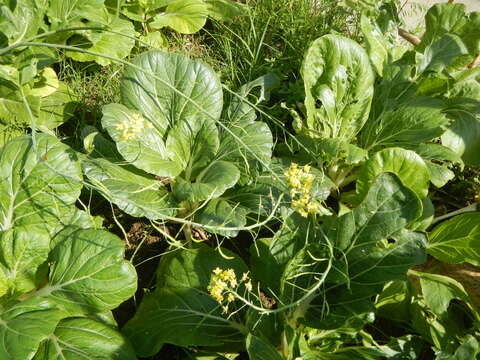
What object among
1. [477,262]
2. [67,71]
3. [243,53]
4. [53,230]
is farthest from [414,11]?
[53,230]

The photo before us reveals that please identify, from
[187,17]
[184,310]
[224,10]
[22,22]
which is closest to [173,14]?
[187,17]

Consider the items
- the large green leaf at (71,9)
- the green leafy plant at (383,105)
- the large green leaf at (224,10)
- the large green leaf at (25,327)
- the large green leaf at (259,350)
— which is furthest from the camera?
the large green leaf at (224,10)

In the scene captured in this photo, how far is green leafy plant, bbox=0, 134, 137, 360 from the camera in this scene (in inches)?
61.1

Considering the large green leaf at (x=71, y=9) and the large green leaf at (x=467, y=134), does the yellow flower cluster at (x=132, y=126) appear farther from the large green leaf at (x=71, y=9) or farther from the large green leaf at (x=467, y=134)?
the large green leaf at (x=467, y=134)

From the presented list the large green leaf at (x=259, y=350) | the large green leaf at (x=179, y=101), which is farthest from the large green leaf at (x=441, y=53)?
the large green leaf at (x=259, y=350)

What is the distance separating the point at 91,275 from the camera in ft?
5.48

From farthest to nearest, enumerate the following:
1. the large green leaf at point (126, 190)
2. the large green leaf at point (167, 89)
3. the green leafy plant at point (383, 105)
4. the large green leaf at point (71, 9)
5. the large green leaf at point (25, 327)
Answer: the large green leaf at point (71, 9)
the green leafy plant at point (383, 105)
the large green leaf at point (167, 89)
the large green leaf at point (126, 190)
the large green leaf at point (25, 327)

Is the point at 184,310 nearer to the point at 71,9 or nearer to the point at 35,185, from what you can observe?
the point at 35,185

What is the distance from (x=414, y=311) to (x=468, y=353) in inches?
16.0

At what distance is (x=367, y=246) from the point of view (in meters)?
1.69

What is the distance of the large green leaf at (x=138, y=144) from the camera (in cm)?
185

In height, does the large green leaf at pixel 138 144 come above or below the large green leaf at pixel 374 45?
below

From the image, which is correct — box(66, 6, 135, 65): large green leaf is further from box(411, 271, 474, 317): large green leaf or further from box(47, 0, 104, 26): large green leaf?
box(411, 271, 474, 317): large green leaf

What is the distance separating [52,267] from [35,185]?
30 cm
